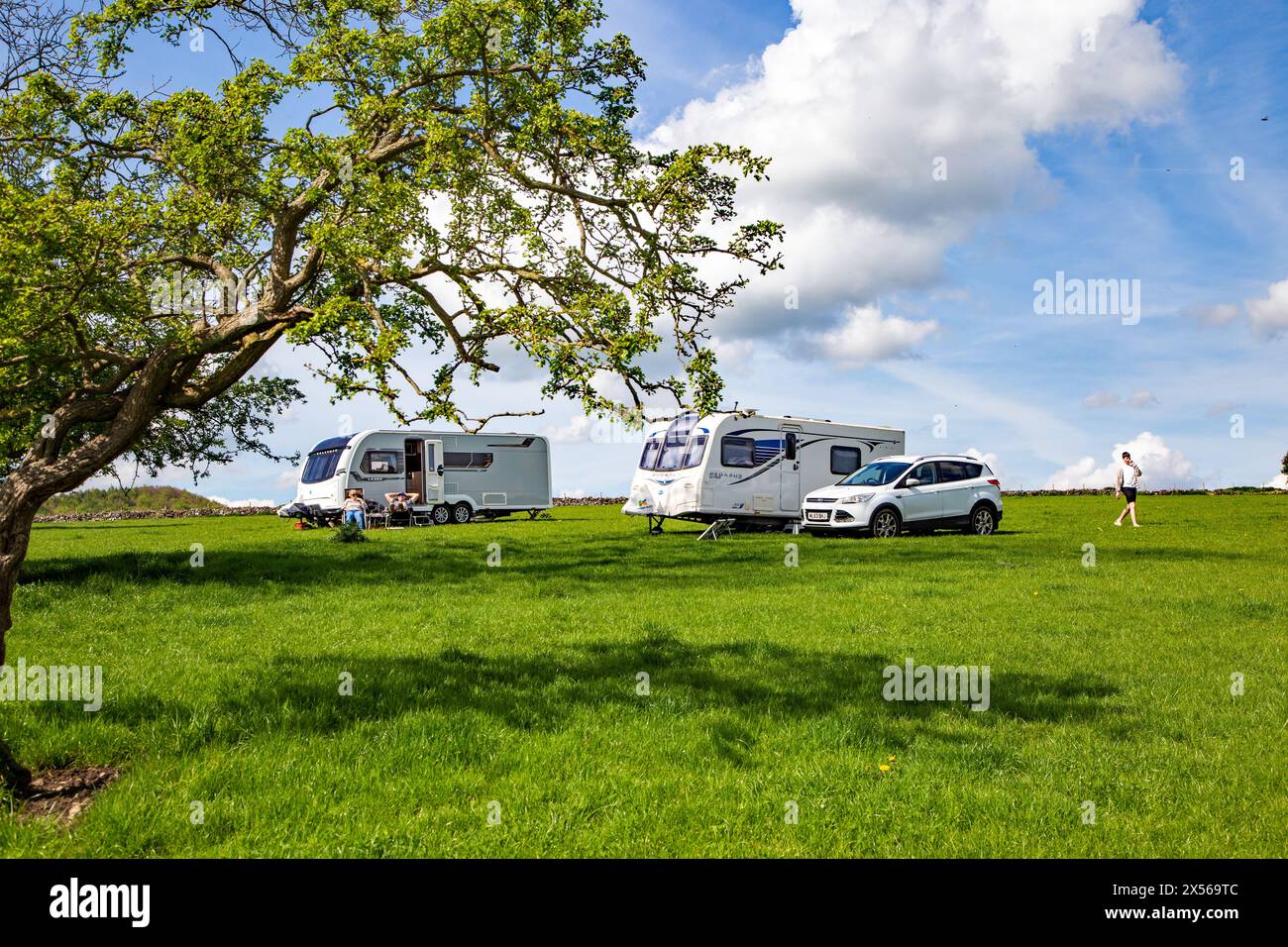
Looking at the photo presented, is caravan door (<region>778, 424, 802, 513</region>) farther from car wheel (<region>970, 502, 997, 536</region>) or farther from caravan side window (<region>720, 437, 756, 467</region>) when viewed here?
car wheel (<region>970, 502, 997, 536</region>)

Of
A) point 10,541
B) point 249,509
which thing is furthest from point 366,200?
point 249,509

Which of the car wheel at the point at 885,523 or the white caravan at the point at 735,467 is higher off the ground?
the white caravan at the point at 735,467

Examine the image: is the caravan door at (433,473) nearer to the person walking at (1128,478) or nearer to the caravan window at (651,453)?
the caravan window at (651,453)

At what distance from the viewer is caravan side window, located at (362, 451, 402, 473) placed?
29.6 meters

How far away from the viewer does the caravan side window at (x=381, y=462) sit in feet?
97.2

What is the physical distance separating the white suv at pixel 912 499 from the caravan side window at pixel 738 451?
2.07 m

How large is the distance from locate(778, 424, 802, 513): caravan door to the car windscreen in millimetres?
2055

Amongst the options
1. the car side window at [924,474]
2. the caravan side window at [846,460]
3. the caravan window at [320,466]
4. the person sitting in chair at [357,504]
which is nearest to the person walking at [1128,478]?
the car side window at [924,474]

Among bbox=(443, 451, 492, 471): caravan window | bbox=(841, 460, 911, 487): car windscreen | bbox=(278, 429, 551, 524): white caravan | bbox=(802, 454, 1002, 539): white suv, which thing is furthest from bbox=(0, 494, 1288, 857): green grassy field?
bbox=(443, 451, 492, 471): caravan window

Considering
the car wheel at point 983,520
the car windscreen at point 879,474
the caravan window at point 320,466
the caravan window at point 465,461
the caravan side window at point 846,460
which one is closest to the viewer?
the car windscreen at point 879,474

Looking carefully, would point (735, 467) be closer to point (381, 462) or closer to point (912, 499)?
point (912, 499)

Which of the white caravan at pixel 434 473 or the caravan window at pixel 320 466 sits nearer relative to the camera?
the white caravan at pixel 434 473
